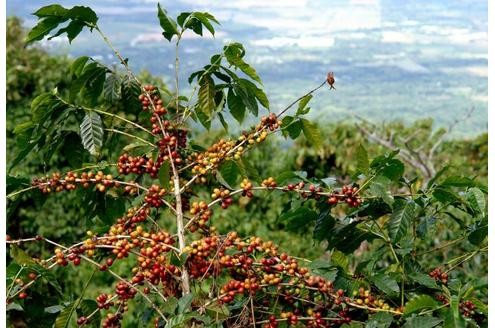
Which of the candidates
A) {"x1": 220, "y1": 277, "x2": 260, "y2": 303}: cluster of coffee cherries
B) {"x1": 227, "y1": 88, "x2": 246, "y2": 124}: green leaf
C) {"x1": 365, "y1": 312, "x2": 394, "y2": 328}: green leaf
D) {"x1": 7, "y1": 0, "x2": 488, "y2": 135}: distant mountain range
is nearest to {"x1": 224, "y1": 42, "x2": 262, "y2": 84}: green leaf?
{"x1": 227, "y1": 88, "x2": 246, "y2": 124}: green leaf

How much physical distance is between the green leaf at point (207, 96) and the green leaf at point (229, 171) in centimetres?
12

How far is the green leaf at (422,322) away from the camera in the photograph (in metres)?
1.24

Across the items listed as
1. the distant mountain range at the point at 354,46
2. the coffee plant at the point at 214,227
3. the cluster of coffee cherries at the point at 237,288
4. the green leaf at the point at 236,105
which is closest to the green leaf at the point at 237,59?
the coffee plant at the point at 214,227

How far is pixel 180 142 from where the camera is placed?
1603 millimetres

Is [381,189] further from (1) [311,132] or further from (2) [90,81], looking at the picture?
(2) [90,81]

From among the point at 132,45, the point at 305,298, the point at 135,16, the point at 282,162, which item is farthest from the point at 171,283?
the point at 135,16

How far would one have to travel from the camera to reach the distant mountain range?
410 inches

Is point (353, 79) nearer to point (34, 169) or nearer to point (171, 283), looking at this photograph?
point (34, 169)

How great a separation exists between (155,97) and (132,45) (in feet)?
31.3

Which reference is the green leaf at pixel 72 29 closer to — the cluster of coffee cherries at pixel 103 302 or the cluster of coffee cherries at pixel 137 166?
the cluster of coffee cherries at pixel 137 166

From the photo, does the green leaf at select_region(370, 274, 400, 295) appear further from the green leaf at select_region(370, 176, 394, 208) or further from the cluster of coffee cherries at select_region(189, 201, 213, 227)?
the cluster of coffee cherries at select_region(189, 201, 213, 227)

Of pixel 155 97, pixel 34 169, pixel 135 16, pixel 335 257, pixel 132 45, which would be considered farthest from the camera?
pixel 135 16

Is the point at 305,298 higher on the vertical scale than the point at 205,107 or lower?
lower

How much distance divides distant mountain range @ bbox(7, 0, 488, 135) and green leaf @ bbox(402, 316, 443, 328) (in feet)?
25.8
